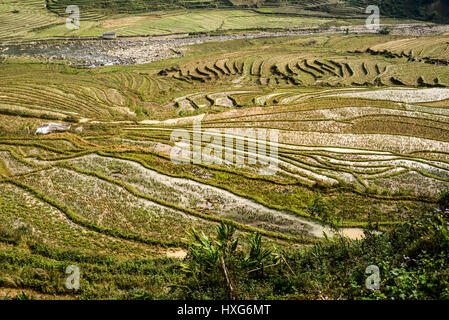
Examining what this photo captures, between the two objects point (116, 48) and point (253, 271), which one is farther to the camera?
point (116, 48)

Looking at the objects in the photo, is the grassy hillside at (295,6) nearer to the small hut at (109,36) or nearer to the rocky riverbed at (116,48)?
the rocky riverbed at (116,48)

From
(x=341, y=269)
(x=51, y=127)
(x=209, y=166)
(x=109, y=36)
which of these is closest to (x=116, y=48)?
(x=109, y=36)

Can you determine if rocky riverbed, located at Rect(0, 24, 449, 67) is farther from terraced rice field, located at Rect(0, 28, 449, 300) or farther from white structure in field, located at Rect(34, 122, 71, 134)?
white structure in field, located at Rect(34, 122, 71, 134)

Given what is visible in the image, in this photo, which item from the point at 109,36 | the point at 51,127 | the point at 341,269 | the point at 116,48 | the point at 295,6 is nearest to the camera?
the point at 341,269

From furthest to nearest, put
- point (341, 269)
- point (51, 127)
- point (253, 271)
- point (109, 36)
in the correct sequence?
point (109, 36) → point (51, 127) → point (253, 271) → point (341, 269)

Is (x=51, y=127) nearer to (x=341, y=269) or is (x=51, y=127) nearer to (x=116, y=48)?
(x=341, y=269)

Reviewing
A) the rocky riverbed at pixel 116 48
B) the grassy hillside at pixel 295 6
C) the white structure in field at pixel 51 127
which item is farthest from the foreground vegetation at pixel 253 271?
the grassy hillside at pixel 295 6

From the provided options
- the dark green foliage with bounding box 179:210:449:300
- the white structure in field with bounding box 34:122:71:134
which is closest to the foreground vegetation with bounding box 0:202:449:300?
the dark green foliage with bounding box 179:210:449:300
